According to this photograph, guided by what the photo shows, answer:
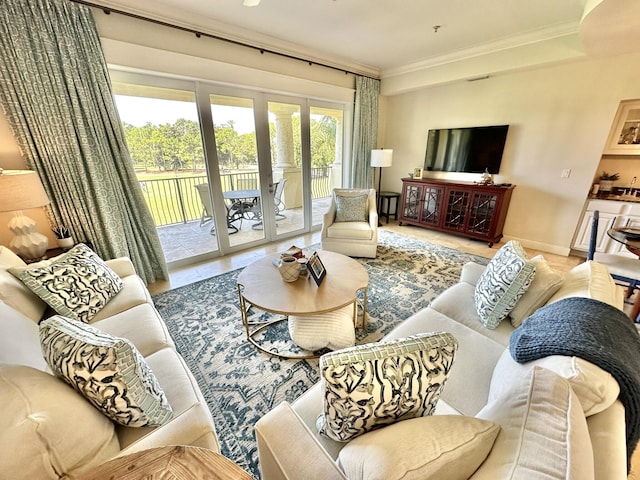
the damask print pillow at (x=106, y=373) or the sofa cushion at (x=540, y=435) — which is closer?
the sofa cushion at (x=540, y=435)

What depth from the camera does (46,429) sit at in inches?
25.8

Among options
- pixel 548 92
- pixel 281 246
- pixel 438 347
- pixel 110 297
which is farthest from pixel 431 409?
pixel 548 92

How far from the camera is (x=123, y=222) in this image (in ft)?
8.05

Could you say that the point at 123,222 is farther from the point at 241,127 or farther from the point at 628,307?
the point at 628,307

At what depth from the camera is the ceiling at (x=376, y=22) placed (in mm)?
2365

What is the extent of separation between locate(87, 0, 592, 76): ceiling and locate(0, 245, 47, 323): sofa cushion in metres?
2.24

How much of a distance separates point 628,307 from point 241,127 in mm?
4366

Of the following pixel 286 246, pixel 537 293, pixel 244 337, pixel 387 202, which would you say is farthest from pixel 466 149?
pixel 244 337

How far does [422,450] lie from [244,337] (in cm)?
163

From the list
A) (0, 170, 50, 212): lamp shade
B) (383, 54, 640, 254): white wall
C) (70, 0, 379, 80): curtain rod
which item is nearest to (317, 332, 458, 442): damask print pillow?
(0, 170, 50, 212): lamp shade

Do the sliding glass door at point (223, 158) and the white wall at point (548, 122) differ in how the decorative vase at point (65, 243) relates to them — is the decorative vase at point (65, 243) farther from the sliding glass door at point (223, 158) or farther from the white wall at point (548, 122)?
the white wall at point (548, 122)

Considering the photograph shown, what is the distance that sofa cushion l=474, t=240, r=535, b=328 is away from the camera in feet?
4.50

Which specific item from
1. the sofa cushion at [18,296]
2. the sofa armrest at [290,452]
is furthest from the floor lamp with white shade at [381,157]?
the sofa cushion at [18,296]

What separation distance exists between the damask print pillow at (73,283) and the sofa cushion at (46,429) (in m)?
0.93
